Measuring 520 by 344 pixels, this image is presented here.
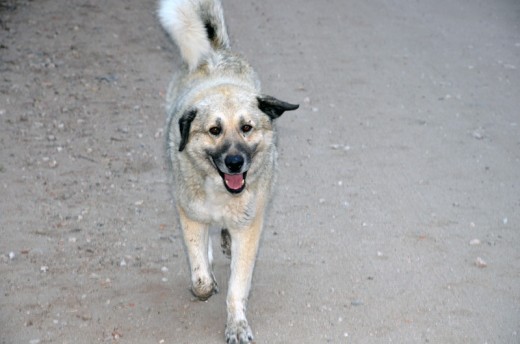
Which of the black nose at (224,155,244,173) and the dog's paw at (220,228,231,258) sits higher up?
the black nose at (224,155,244,173)

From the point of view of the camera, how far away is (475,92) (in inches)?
372

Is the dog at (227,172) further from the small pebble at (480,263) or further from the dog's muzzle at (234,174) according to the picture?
the small pebble at (480,263)

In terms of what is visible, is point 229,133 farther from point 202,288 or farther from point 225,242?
point 225,242

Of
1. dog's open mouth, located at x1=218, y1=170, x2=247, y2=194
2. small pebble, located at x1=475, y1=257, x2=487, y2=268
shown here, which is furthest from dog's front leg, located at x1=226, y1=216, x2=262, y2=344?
small pebble, located at x1=475, y1=257, x2=487, y2=268

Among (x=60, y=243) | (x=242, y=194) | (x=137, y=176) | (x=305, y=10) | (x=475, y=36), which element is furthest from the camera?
(x=305, y=10)

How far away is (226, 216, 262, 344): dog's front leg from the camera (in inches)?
188

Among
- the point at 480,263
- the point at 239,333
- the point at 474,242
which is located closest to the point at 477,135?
the point at 474,242

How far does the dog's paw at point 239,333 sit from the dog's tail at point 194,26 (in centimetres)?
187

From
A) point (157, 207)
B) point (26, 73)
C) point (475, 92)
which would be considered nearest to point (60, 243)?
point (157, 207)

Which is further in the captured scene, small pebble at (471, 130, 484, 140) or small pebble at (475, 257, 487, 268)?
small pebble at (471, 130, 484, 140)

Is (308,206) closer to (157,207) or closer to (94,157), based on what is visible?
(157,207)

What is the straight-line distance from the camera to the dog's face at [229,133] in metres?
4.75

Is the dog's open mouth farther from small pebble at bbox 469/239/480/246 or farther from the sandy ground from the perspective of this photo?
small pebble at bbox 469/239/480/246

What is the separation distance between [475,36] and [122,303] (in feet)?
25.1
